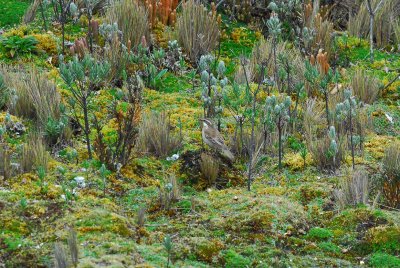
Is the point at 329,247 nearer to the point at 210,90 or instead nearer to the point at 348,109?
the point at 348,109

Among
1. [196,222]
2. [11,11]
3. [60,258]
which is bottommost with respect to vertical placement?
[196,222]

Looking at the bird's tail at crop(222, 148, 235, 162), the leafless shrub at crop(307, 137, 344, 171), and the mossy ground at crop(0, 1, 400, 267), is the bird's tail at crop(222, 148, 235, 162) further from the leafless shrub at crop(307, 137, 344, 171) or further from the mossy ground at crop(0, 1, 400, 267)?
the leafless shrub at crop(307, 137, 344, 171)

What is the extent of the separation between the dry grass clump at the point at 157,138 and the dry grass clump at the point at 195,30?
263cm

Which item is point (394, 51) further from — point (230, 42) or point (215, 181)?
point (215, 181)

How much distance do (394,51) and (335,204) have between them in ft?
17.9

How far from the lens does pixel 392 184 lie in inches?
245

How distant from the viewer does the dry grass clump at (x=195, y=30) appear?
973 centimetres

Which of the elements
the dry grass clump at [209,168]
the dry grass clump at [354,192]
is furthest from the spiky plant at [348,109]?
the dry grass clump at [209,168]

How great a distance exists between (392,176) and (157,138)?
2251mm

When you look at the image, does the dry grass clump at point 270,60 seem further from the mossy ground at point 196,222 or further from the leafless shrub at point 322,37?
the mossy ground at point 196,222

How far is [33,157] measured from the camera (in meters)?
6.27

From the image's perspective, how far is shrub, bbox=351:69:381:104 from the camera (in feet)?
29.6

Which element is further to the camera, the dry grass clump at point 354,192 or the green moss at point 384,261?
the dry grass clump at point 354,192

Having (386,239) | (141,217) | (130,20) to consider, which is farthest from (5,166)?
(130,20)
